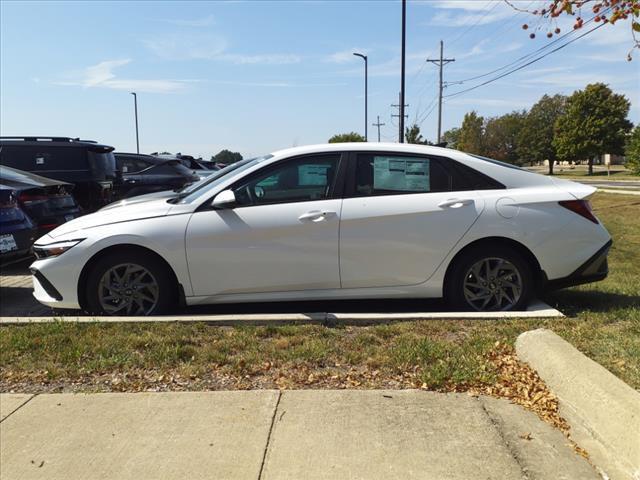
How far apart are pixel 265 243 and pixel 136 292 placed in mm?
1231

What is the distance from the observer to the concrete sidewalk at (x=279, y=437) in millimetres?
2828

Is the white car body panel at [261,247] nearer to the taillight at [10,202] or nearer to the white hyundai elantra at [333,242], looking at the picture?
the white hyundai elantra at [333,242]

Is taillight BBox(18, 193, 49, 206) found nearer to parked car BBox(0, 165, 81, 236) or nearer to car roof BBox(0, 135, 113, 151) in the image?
parked car BBox(0, 165, 81, 236)

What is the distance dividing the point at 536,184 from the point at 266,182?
8.07ft

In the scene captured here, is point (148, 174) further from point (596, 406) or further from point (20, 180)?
point (596, 406)

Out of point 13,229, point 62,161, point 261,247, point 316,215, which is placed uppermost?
point 62,161

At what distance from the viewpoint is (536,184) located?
5.22 metres

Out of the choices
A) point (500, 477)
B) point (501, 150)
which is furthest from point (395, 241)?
point (501, 150)

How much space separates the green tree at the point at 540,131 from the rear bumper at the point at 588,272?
7778 cm

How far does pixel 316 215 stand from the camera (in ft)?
Result: 16.2

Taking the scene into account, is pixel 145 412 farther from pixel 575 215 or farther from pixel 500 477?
pixel 575 215

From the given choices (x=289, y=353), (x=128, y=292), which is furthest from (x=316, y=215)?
(x=128, y=292)

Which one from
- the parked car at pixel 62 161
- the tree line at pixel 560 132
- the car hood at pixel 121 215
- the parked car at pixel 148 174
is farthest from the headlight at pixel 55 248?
the tree line at pixel 560 132

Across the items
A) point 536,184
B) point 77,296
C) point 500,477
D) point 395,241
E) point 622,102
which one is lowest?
point 500,477
